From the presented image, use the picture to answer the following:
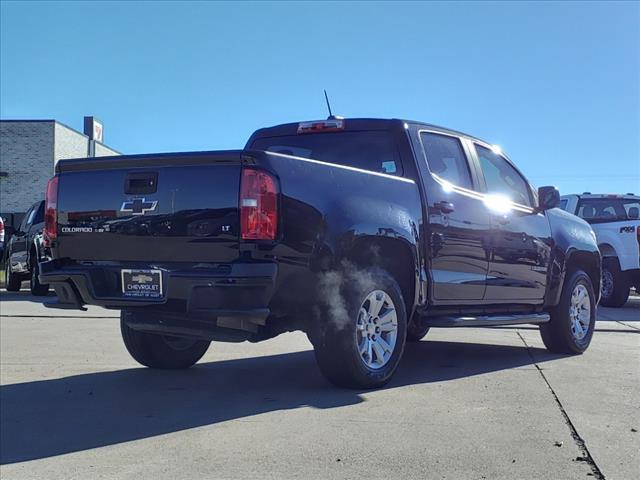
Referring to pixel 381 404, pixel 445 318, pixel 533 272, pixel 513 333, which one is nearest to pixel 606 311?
pixel 513 333

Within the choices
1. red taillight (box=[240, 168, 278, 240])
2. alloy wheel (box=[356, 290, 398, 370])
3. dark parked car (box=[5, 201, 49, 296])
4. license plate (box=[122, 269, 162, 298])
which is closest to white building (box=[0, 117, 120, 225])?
dark parked car (box=[5, 201, 49, 296])

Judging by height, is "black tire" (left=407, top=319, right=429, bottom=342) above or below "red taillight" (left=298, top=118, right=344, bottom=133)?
below

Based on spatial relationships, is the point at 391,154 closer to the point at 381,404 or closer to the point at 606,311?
the point at 381,404

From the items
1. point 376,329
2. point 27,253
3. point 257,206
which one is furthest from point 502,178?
point 27,253

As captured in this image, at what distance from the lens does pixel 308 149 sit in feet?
20.9

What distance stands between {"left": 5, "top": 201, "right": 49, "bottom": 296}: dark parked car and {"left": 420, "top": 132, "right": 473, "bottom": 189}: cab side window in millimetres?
9780

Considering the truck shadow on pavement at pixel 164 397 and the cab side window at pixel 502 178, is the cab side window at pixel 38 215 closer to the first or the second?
the truck shadow on pavement at pixel 164 397

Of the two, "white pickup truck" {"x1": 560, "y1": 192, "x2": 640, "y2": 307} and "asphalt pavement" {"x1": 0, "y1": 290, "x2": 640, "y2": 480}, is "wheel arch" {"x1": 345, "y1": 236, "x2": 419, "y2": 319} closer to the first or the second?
"asphalt pavement" {"x1": 0, "y1": 290, "x2": 640, "y2": 480}

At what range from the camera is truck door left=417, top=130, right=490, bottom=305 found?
5.78m

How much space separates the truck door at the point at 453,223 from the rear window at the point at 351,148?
0.88ft

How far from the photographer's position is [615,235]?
12781 millimetres

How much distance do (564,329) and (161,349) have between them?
3897 millimetres

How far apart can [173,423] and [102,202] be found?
158cm

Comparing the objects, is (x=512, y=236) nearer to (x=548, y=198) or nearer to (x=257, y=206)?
(x=548, y=198)
